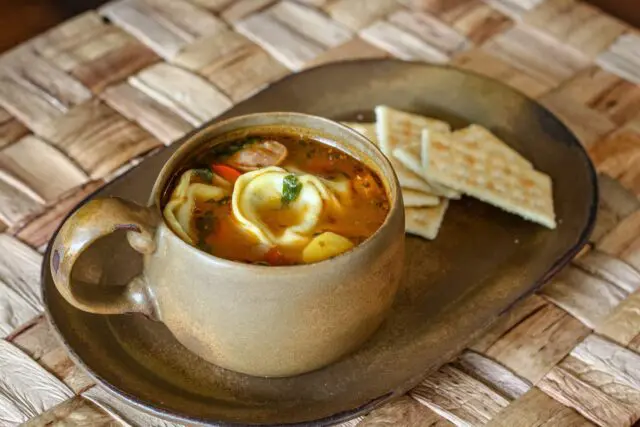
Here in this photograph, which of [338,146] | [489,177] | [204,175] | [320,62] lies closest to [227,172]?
[204,175]

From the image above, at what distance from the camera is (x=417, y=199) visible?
1160 millimetres

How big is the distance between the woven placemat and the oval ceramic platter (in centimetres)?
5

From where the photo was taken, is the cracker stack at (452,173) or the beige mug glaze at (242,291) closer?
the beige mug glaze at (242,291)

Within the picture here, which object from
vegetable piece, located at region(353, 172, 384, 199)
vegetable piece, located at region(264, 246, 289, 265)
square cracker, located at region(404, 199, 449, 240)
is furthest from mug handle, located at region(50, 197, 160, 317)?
square cracker, located at region(404, 199, 449, 240)

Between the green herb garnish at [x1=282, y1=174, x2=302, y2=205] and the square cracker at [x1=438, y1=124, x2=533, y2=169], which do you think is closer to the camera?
the green herb garnish at [x1=282, y1=174, x2=302, y2=205]

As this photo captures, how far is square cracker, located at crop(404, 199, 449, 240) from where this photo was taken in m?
1.13

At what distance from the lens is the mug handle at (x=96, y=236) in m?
0.84

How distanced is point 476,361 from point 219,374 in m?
0.30

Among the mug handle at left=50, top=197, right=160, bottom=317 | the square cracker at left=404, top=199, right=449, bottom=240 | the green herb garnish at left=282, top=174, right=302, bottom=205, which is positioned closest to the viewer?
the mug handle at left=50, top=197, right=160, bottom=317

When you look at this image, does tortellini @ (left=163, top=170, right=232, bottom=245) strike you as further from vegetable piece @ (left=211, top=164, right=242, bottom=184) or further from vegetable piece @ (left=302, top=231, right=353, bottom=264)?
vegetable piece @ (left=302, top=231, right=353, bottom=264)

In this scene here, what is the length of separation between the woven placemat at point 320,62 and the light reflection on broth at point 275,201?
0.21 m

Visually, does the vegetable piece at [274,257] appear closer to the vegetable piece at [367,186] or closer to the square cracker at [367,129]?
the vegetable piece at [367,186]

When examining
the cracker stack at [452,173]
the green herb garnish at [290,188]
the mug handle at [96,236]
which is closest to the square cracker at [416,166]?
the cracker stack at [452,173]

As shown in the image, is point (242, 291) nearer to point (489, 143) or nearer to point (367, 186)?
point (367, 186)
